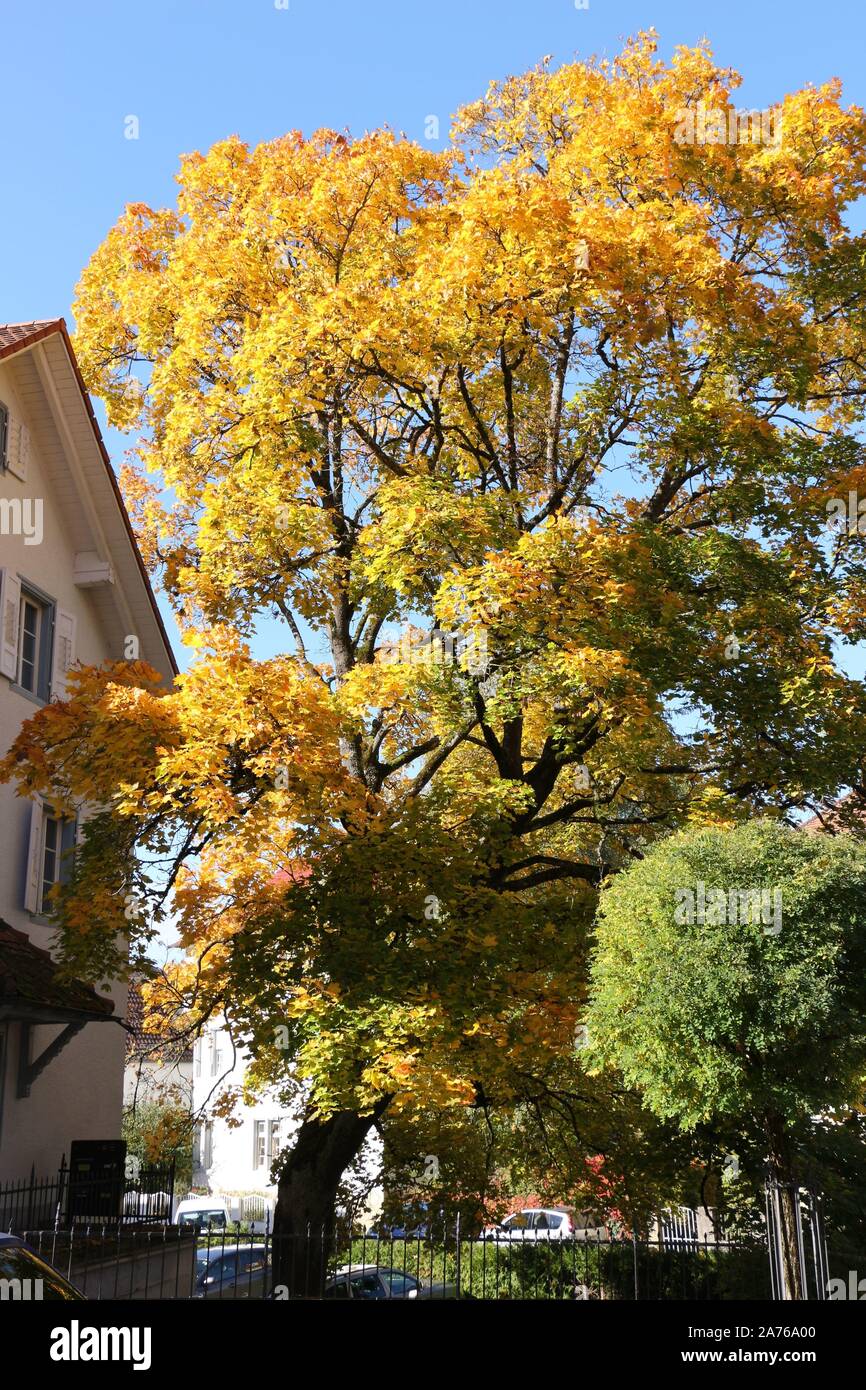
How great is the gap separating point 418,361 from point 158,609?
6.67m

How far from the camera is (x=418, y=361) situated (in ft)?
62.2

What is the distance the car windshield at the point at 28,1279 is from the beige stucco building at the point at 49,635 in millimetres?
7086

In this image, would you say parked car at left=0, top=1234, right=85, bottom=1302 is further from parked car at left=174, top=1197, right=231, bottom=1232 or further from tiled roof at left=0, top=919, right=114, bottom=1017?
parked car at left=174, top=1197, right=231, bottom=1232

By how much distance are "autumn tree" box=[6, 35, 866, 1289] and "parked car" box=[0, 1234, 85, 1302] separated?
536cm

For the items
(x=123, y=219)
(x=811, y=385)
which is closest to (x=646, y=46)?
(x=811, y=385)

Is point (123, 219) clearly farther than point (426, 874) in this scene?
Yes

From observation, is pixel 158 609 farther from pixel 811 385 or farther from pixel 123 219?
pixel 811 385

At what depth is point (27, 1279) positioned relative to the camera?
8961 millimetres

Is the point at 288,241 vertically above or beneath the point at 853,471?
above

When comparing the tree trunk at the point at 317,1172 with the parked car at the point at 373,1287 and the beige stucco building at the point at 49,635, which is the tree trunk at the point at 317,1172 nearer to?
the parked car at the point at 373,1287

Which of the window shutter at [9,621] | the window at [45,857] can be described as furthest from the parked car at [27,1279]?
the window shutter at [9,621]

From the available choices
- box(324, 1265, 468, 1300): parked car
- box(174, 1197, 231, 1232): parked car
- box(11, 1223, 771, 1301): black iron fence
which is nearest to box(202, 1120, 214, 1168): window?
box(174, 1197, 231, 1232): parked car

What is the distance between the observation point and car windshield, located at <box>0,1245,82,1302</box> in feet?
28.8

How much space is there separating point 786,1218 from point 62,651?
1339cm
